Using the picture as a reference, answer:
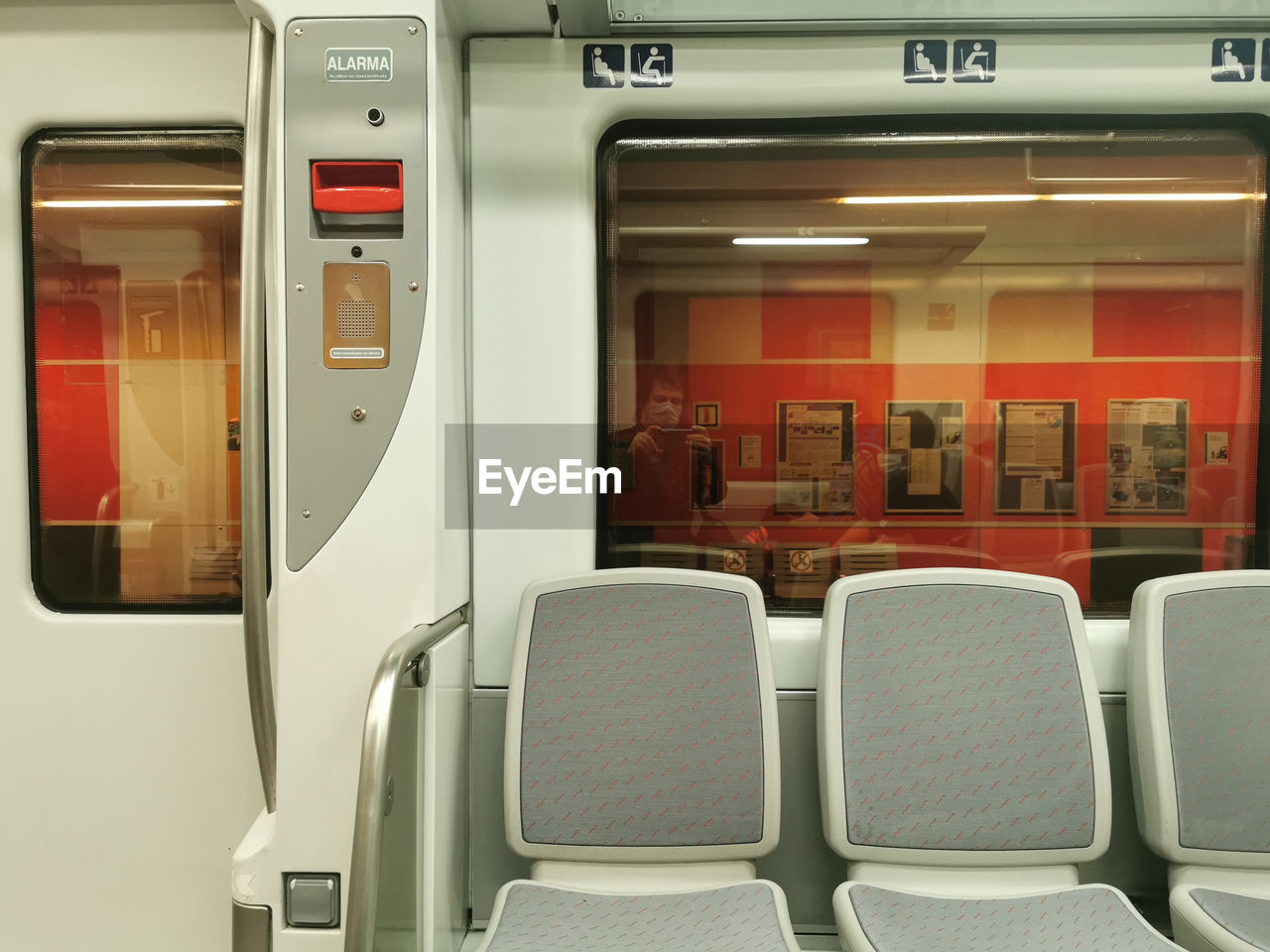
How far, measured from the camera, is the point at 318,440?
171 centimetres

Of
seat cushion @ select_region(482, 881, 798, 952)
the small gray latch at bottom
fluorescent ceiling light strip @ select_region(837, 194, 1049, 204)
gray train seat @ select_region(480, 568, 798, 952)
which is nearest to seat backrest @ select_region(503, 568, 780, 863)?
gray train seat @ select_region(480, 568, 798, 952)

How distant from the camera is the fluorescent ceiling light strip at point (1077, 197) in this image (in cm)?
222

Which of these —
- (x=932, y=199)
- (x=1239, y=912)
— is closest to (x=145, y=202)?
(x=932, y=199)

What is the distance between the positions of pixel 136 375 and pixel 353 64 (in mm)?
1069

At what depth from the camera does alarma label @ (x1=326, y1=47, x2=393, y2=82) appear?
1.70 metres

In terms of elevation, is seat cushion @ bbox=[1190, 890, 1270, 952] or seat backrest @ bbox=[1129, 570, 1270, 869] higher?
seat backrest @ bbox=[1129, 570, 1270, 869]

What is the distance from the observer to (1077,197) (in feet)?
7.29

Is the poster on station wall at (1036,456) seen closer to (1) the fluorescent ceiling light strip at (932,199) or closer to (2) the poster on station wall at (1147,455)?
(2) the poster on station wall at (1147,455)

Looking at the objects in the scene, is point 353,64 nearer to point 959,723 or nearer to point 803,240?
point 803,240

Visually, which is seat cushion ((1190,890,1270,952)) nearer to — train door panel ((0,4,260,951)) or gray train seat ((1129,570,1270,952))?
gray train seat ((1129,570,1270,952))

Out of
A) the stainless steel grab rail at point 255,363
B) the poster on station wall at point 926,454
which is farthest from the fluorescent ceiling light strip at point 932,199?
the stainless steel grab rail at point 255,363

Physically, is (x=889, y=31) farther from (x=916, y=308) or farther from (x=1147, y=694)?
(x=1147, y=694)

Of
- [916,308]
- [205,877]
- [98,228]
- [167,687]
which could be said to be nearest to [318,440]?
[167,687]

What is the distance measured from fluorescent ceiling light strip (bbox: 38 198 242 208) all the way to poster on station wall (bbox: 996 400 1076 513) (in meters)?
2.17
